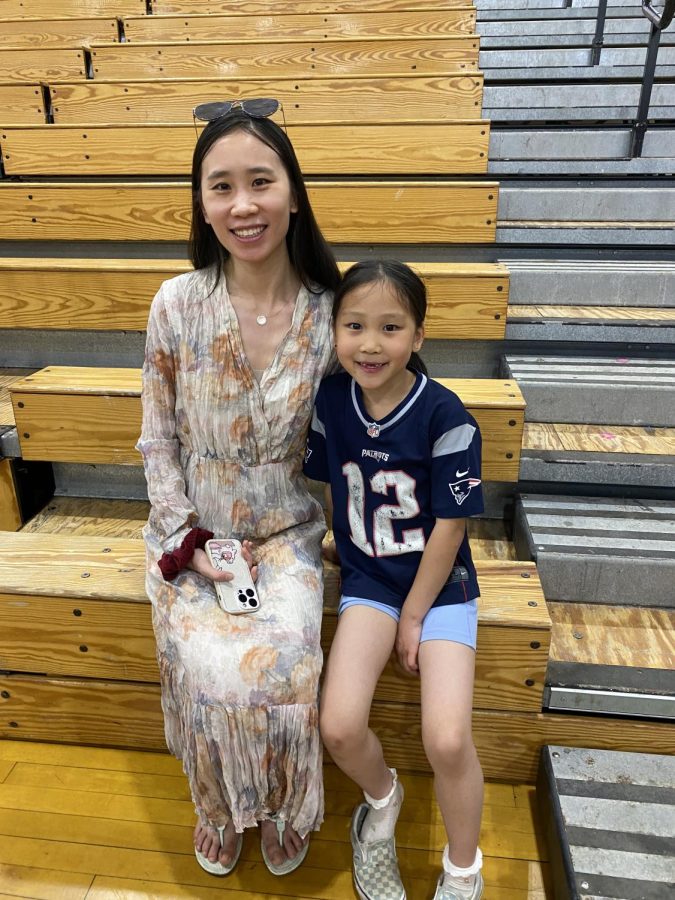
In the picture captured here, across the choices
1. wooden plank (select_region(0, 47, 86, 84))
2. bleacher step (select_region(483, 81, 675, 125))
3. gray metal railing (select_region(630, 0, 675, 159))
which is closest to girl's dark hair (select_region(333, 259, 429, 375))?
gray metal railing (select_region(630, 0, 675, 159))

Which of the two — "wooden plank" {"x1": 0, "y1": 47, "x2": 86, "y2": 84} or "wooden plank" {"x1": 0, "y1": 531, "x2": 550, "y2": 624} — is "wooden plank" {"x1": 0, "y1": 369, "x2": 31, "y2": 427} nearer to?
"wooden plank" {"x1": 0, "y1": 531, "x2": 550, "y2": 624}

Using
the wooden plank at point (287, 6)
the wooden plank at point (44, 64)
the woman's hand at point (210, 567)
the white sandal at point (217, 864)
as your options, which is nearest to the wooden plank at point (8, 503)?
the woman's hand at point (210, 567)

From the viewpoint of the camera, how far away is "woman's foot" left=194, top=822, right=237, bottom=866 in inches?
36.5

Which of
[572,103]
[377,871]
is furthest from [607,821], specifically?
[572,103]

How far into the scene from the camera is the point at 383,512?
875 mm

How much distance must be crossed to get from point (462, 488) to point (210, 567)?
372 mm

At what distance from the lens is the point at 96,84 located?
2514 mm

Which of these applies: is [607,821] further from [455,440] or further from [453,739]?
[455,440]

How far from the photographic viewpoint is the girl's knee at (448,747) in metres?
0.78

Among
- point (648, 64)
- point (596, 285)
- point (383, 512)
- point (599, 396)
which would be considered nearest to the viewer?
point (383, 512)

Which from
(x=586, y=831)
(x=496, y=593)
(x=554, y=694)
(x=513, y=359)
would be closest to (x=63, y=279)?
(x=513, y=359)

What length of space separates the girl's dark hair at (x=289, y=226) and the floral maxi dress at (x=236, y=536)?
3cm

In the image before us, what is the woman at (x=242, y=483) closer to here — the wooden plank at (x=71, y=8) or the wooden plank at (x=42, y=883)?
the wooden plank at (x=42, y=883)

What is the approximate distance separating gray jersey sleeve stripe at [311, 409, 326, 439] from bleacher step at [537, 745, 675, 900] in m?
0.63
